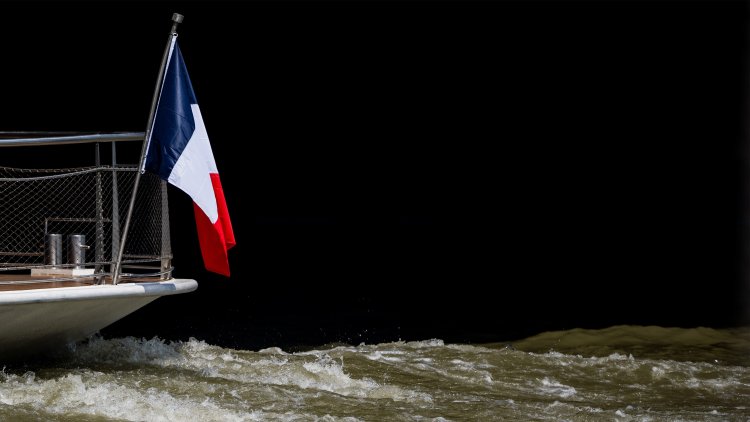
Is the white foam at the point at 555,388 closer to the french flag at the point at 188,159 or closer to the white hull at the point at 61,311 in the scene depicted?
the french flag at the point at 188,159

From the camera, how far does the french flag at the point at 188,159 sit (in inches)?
302

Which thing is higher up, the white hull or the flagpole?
the flagpole

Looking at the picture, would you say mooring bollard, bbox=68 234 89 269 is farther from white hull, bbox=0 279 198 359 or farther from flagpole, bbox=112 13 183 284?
white hull, bbox=0 279 198 359

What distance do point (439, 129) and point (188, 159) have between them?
18319 mm

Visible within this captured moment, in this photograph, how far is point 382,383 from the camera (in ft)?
28.1

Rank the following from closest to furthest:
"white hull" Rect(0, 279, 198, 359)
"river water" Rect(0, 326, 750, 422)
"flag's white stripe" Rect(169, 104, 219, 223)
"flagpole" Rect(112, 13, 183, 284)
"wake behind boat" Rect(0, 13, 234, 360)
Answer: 1. "river water" Rect(0, 326, 750, 422)
2. "white hull" Rect(0, 279, 198, 359)
3. "wake behind boat" Rect(0, 13, 234, 360)
4. "flagpole" Rect(112, 13, 183, 284)
5. "flag's white stripe" Rect(169, 104, 219, 223)

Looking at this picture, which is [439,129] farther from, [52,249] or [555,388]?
[52,249]

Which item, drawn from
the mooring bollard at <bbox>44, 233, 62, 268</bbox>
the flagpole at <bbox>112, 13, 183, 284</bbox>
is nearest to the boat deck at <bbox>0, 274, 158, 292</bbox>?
the mooring bollard at <bbox>44, 233, 62, 268</bbox>

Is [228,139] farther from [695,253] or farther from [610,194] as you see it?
[695,253]

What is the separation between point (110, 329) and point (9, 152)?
1048 centimetres

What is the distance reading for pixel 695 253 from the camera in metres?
21.6

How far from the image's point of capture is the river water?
7.00m

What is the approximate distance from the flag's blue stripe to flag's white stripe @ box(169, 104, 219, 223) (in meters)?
0.05

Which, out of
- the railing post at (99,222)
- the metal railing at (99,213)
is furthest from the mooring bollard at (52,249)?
the railing post at (99,222)
